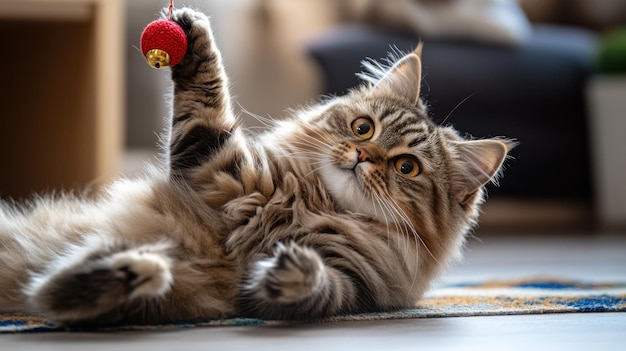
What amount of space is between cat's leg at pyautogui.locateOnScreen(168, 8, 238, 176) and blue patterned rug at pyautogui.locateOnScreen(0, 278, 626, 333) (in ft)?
1.12

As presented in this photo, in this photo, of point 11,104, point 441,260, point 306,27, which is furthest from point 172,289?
point 306,27

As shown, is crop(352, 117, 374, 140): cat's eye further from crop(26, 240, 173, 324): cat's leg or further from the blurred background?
the blurred background

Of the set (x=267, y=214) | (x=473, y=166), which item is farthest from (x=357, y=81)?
(x=267, y=214)

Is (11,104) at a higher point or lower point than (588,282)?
higher

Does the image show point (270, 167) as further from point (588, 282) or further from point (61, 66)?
point (61, 66)

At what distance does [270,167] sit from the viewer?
4.67ft

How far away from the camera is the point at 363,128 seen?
1455 mm

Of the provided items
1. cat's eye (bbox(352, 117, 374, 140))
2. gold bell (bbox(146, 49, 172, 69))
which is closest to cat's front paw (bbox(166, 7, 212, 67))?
gold bell (bbox(146, 49, 172, 69))

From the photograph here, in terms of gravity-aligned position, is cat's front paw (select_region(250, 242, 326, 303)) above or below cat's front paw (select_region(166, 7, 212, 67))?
below

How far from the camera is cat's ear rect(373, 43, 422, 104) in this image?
162 centimetres

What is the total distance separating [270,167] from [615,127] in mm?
2644

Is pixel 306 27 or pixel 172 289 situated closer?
pixel 172 289

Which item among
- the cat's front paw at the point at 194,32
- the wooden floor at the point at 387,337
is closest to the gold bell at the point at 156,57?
the cat's front paw at the point at 194,32

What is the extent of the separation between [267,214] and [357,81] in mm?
2110
